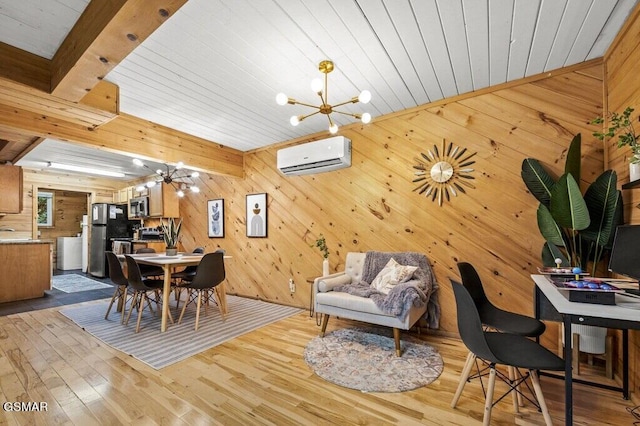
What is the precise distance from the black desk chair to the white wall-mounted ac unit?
6.48ft

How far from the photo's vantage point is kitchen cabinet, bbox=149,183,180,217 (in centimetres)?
580

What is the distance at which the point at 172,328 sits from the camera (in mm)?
3301

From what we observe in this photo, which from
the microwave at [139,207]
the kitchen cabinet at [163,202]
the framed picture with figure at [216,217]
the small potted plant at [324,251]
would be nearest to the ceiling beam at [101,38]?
the small potted plant at [324,251]

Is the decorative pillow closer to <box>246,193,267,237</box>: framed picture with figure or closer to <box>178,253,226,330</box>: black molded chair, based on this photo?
<box>178,253,226,330</box>: black molded chair

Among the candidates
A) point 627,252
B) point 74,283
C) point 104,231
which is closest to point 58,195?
point 104,231

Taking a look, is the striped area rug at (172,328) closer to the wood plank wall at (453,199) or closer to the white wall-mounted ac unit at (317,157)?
the wood plank wall at (453,199)

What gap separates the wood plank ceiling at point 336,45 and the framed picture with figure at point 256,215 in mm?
1839

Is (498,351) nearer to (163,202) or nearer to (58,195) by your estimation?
(163,202)

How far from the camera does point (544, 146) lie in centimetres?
262

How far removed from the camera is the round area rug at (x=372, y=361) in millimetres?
2148

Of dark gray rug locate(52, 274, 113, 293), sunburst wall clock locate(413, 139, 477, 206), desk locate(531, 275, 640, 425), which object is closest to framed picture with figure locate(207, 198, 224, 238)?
dark gray rug locate(52, 274, 113, 293)

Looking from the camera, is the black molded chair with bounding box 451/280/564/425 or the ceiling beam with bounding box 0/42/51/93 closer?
the black molded chair with bounding box 451/280/564/425

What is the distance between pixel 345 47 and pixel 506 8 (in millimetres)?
1057

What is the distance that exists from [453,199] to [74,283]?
745 cm
